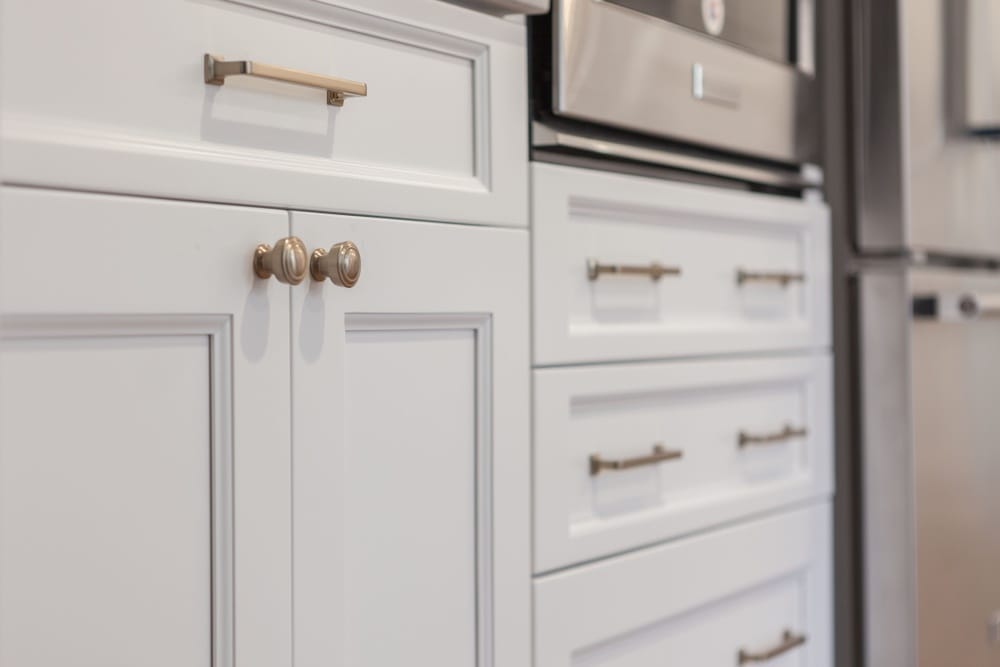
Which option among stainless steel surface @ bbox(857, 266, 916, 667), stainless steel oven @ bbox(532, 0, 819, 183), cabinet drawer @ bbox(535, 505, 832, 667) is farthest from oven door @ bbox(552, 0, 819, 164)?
cabinet drawer @ bbox(535, 505, 832, 667)

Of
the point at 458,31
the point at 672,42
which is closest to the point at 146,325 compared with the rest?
the point at 458,31

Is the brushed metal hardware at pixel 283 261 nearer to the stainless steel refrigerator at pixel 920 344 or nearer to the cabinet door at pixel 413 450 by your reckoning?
the cabinet door at pixel 413 450

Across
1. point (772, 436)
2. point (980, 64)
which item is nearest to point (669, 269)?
A: point (772, 436)

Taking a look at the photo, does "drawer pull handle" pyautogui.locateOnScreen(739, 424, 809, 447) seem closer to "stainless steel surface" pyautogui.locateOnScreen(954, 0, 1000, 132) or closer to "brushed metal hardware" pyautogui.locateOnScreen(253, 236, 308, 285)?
"stainless steel surface" pyautogui.locateOnScreen(954, 0, 1000, 132)

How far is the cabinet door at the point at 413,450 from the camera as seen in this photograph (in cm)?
77

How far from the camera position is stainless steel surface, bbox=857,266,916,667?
53.9 inches

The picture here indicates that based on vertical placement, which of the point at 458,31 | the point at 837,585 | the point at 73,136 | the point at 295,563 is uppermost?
the point at 458,31

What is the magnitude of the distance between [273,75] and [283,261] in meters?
0.13

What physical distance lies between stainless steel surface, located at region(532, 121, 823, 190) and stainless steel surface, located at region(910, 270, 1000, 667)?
21 cm

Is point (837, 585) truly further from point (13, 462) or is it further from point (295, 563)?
point (13, 462)

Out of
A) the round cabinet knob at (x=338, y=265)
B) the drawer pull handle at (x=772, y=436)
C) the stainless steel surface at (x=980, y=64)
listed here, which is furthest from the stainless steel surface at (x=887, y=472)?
the round cabinet knob at (x=338, y=265)

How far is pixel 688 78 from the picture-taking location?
1.14 metres

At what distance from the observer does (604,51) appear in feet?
3.36

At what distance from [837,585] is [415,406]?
823 mm
